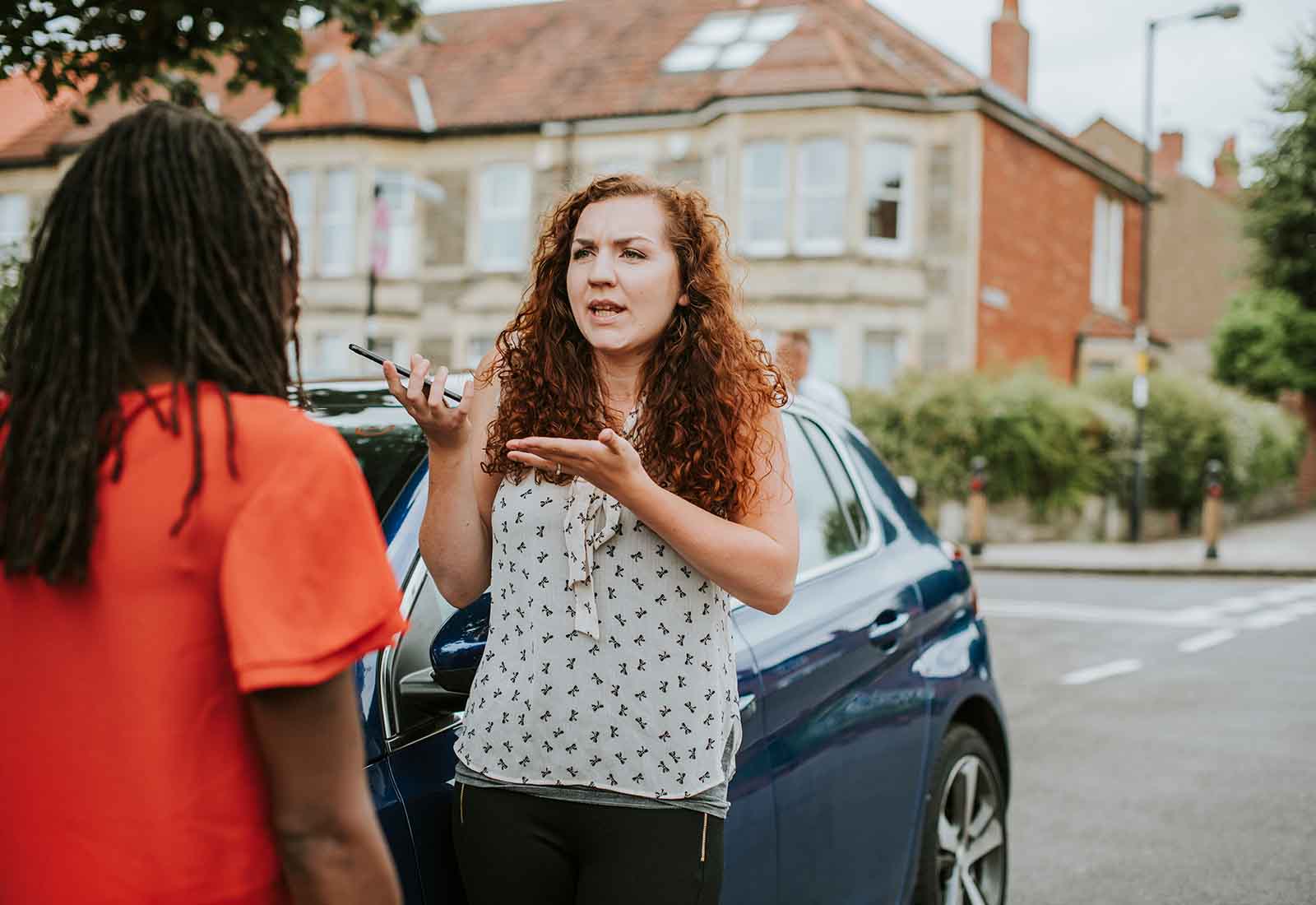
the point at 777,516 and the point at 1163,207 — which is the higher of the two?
the point at 1163,207

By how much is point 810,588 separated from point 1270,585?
1418 cm

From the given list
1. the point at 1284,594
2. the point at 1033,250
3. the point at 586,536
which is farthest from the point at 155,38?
the point at 1033,250

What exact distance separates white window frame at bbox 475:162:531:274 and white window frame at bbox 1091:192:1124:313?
12782 millimetres

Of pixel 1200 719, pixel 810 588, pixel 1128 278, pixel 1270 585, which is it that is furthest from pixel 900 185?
pixel 810 588

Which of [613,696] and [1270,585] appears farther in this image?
[1270,585]

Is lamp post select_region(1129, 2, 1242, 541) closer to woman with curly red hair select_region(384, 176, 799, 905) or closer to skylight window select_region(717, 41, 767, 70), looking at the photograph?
skylight window select_region(717, 41, 767, 70)

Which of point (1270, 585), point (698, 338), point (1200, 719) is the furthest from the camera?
point (1270, 585)

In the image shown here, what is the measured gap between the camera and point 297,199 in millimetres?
31391

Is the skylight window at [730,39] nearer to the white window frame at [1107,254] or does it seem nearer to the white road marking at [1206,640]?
the white window frame at [1107,254]

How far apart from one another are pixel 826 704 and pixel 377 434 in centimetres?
115

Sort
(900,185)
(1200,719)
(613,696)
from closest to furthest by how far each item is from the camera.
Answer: (613,696), (1200,719), (900,185)

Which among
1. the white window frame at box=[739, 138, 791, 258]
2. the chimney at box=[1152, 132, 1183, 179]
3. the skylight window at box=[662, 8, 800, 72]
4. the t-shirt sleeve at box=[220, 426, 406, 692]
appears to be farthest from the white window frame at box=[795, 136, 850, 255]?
the chimney at box=[1152, 132, 1183, 179]

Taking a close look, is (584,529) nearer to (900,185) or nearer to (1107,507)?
(1107,507)

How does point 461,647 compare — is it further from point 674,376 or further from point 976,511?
point 976,511
